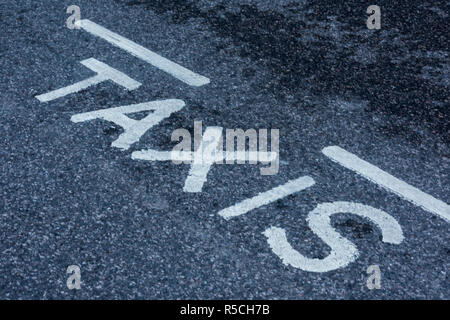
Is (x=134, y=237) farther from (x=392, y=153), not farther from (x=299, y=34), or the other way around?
(x=299, y=34)

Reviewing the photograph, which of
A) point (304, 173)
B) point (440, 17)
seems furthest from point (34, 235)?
point (440, 17)

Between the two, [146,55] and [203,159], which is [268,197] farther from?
[146,55]

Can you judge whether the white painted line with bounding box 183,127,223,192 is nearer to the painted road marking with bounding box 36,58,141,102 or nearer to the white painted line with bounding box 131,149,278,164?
the white painted line with bounding box 131,149,278,164

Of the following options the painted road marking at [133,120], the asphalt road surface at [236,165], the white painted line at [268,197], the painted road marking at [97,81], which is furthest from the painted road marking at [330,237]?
the painted road marking at [97,81]

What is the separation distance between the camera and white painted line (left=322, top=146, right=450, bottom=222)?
158 inches

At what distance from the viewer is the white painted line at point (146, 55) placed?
5.48 m

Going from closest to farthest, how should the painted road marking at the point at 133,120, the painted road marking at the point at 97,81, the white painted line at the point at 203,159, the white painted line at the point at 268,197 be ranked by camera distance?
1. the white painted line at the point at 268,197
2. the white painted line at the point at 203,159
3. the painted road marking at the point at 133,120
4. the painted road marking at the point at 97,81

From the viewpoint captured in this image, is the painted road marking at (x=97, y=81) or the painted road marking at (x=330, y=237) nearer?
the painted road marking at (x=330, y=237)

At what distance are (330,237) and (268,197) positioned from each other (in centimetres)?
56

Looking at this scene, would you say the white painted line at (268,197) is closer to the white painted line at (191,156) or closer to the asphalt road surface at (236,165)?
the asphalt road surface at (236,165)

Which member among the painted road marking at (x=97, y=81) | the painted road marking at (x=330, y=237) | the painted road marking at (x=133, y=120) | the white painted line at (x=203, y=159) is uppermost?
the painted road marking at (x=97, y=81)

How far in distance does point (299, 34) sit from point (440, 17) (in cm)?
166

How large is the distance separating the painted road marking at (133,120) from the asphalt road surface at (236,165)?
54 mm
